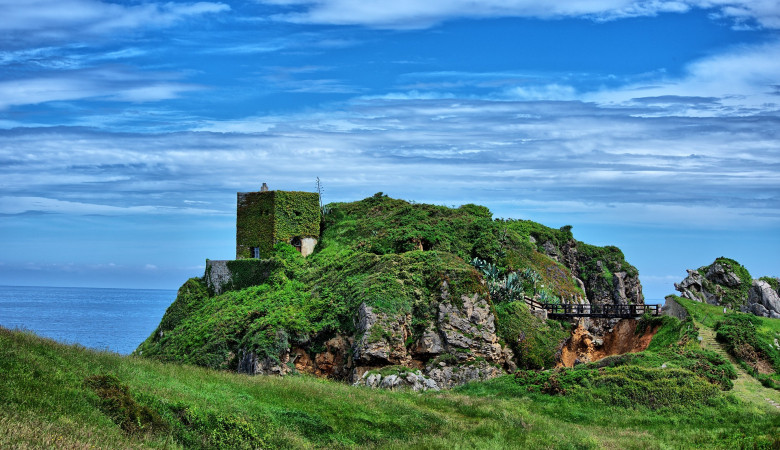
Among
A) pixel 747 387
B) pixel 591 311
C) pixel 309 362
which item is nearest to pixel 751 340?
pixel 747 387

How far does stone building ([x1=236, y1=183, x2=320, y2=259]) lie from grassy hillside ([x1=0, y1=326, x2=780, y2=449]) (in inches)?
965

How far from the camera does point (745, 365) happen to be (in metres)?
37.2

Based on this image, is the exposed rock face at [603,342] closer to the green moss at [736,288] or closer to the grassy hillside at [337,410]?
the grassy hillside at [337,410]

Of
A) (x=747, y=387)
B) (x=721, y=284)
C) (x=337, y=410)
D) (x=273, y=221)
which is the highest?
(x=273, y=221)

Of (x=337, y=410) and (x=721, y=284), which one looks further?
(x=721, y=284)

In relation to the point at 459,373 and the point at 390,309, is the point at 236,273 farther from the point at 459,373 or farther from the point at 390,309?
the point at 459,373

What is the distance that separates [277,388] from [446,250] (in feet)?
79.7

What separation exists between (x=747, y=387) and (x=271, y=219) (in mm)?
Result: 34188

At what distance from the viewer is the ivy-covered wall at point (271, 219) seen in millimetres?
55156

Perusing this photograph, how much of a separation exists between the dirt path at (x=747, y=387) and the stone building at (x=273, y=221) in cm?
2943

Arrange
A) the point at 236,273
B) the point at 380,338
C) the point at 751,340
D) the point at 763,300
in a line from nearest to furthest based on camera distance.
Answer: the point at 380,338
the point at 751,340
the point at 236,273
the point at 763,300

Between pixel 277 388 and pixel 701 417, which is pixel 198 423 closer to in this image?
pixel 277 388

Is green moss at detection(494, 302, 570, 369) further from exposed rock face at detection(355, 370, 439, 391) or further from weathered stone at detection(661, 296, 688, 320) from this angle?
weathered stone at detection(661, 296, 688, 320)

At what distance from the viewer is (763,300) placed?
56000mm
